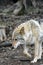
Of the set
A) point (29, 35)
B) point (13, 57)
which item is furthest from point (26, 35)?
point (13, 57)

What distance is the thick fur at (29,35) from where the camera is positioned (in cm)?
645

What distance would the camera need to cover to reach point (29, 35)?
6.75 m

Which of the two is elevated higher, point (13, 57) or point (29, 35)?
point (29, 35)

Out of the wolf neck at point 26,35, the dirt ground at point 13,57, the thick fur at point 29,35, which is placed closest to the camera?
the thick fur at point 29,35

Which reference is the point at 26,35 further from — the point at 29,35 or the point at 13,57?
the point at 13,57

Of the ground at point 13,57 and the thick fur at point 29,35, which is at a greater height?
the thick fur at point 29,35

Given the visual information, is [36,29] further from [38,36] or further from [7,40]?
[7,40]

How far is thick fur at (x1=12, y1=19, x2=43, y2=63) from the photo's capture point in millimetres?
6454

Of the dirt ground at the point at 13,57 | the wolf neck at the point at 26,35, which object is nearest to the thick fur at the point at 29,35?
the wolf neck at the point at 26,35

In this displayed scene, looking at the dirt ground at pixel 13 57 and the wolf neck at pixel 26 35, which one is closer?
the wolf neck at pixel 26 35

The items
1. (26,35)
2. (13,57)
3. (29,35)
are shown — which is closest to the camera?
(26,35)

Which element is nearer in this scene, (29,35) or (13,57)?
(29,35)

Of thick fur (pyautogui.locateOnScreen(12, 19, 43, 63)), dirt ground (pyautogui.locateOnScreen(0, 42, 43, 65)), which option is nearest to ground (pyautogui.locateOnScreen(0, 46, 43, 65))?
dirt ground (pyautogui.locateOnScreen(0, 42, 43, 65))

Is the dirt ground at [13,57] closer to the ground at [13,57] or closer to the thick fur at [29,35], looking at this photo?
the ground at [13,57]
